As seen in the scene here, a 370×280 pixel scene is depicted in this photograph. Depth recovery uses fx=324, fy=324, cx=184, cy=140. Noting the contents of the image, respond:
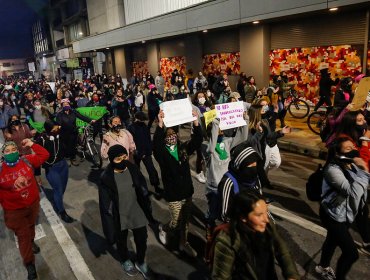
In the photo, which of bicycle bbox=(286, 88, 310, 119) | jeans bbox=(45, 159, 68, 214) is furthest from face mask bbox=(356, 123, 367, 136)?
bicycle bbox=(286, 88, 310, 119)

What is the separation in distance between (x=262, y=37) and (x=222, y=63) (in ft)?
13.5

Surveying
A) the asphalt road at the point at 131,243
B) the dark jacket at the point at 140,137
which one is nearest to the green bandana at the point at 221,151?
the asphalt road at the point at 131,243

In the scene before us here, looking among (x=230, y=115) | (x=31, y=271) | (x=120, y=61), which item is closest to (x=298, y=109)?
(x=230, y=115)

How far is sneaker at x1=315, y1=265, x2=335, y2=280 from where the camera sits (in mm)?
4031

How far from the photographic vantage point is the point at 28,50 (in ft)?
289

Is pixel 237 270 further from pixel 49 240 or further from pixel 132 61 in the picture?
pixel 132 61

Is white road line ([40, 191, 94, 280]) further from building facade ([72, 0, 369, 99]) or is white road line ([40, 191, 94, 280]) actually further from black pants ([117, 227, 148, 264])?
building facade ([72, 0, 369, 99])

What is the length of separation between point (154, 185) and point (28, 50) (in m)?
94.3

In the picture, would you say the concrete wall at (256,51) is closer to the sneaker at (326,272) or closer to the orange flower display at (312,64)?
the orange flower display at (312,64)

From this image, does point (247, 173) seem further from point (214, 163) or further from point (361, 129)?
point (361, 129)

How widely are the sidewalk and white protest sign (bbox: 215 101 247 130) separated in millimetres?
3948

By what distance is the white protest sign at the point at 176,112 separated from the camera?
495 cm

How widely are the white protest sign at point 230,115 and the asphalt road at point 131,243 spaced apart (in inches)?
68.6

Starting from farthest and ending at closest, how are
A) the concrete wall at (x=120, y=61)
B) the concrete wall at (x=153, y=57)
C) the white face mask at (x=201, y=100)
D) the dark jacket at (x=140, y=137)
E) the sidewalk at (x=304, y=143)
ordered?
the concrete wall at (x=120, y=61) < the concrete wall at (x=153, y=57) < the white face mask at (x=201, y=100) < the sidewalk at (x=304, y=143) < the dark jacket at (x=140, y=137)
